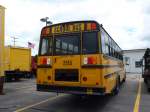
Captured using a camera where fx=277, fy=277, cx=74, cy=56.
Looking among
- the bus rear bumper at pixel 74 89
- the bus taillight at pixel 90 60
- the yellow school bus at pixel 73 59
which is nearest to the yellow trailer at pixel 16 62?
the yellow school bus at pixel 73 59

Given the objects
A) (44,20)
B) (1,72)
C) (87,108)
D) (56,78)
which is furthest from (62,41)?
(44,20)

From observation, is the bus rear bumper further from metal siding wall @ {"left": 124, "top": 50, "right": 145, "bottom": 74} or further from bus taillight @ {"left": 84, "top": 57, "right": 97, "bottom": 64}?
metal siding wall @ {"left": 124, "top": 50, "right": 145, "bottom": 74}

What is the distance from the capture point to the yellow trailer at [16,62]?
2505cm

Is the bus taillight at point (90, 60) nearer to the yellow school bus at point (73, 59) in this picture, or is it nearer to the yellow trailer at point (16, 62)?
the yellow school bus at point (73, 59)

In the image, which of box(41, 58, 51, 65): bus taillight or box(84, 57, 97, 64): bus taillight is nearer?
box(84, 57, 97, 64): bus taillight

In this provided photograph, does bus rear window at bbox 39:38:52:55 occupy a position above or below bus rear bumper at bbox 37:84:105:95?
above

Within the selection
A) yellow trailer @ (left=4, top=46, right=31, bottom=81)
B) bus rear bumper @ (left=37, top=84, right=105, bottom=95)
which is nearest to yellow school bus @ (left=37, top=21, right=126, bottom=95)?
bus rear bumper @ (left=37, top=84, right=105, bottom=95)

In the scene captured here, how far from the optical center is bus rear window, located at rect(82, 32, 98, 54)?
31.4 ft

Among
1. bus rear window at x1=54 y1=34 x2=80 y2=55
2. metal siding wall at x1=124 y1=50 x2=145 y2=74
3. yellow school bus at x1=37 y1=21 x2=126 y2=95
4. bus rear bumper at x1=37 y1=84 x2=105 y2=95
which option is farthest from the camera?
metal siding wall at x1=124 y1=50 x2=145 y2=74

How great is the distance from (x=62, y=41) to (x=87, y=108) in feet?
8.78

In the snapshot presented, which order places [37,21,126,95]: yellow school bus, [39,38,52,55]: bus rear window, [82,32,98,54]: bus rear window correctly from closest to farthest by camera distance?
[37,21,126,95]: yellow school bus < [82,32,98,54]: bus rear window < [39,38,52,55]: bus rear window

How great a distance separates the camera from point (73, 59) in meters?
9.87

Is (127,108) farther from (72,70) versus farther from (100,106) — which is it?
(72,70)

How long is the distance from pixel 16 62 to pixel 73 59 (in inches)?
664
